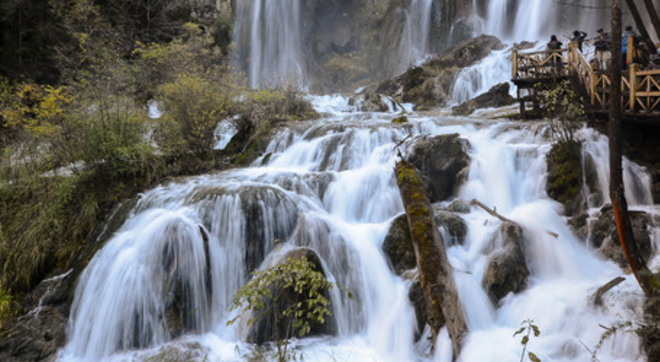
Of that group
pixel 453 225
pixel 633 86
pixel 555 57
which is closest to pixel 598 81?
pixel 633 86

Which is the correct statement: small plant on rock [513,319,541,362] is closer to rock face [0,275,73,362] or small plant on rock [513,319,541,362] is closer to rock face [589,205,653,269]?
rock face [589,205,653,269]

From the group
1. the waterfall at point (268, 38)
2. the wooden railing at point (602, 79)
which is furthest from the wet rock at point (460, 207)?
the waterfall at point (268, 38)

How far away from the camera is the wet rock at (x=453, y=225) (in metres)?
7.38

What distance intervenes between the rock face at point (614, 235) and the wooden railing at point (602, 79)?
2.28 m

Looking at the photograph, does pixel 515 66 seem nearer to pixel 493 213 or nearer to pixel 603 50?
pixel 603 50

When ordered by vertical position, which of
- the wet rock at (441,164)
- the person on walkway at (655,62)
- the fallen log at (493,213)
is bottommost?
the fallen log at (493,213)

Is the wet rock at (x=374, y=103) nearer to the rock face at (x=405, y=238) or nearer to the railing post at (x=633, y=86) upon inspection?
the railing post at (x=633, y=86)

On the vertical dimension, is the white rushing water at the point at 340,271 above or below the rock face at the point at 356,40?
below

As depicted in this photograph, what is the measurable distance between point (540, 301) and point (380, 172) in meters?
4.71

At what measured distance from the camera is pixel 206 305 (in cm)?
649

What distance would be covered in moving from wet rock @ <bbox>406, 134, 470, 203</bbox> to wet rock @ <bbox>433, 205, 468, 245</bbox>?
1.58m

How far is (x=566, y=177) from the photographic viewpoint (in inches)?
328

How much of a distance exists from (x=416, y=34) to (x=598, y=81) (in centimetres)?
2606

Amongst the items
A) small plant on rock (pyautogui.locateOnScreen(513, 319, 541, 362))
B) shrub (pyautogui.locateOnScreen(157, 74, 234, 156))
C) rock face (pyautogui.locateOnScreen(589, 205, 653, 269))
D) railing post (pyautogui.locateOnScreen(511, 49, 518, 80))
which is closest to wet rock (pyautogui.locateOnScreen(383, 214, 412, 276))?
small plant on rock (pyautogui.locateOnScreen(513, 319, 541, 362))
